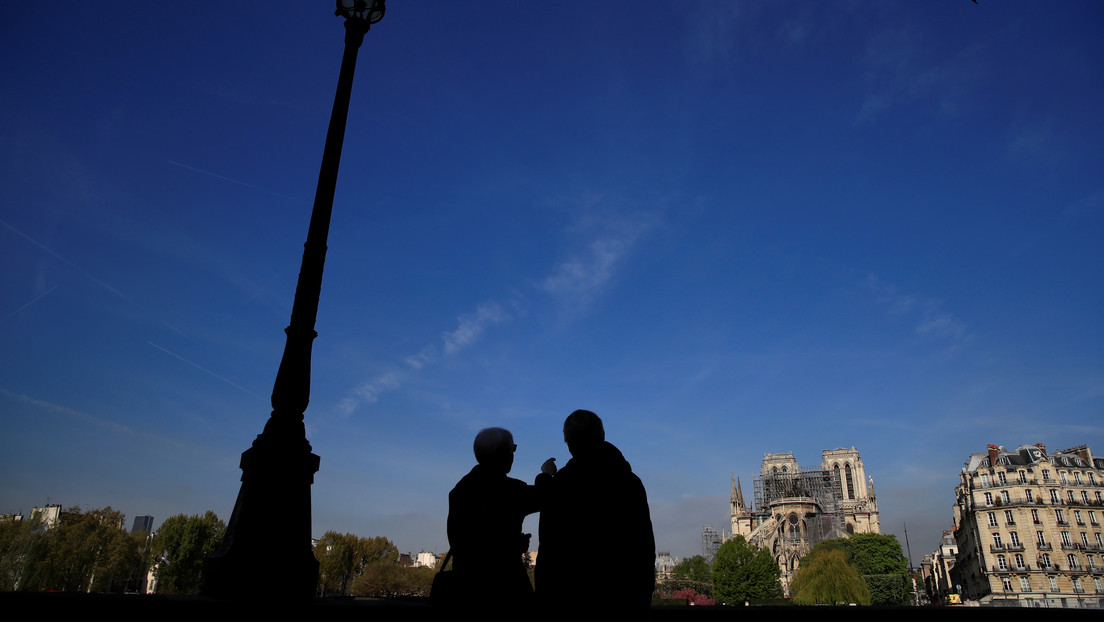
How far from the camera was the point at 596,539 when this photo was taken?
3.48 metres

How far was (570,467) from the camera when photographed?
12.1 feet

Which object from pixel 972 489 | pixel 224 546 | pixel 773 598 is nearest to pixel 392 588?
pixel 773 598

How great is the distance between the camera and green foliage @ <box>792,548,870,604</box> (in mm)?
61125

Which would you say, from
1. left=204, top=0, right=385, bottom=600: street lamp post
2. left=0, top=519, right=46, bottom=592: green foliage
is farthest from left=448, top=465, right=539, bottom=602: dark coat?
left=0, top=519, right=46, bottom=592: green foliage

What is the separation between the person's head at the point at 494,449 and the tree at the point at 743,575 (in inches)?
3346

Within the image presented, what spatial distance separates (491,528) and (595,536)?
661 millimetres

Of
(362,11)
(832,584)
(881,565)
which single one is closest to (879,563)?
(881,565)

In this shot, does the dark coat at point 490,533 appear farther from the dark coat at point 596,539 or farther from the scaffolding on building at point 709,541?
the scaffolding on building at point 709,541

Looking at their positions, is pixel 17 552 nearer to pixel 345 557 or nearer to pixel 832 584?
pixel 345 557

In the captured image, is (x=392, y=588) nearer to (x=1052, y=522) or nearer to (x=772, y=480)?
(x=1052, y=522)

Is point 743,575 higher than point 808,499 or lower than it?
lower

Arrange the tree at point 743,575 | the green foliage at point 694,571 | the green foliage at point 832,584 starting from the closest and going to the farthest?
the green foliage at point 832,584 → the tree at point 743,575 → the green foliage at point 694,571

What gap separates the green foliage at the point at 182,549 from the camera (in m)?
56.3

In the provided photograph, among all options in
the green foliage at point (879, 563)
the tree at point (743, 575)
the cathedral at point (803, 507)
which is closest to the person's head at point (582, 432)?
the tree at point (743, 575)
